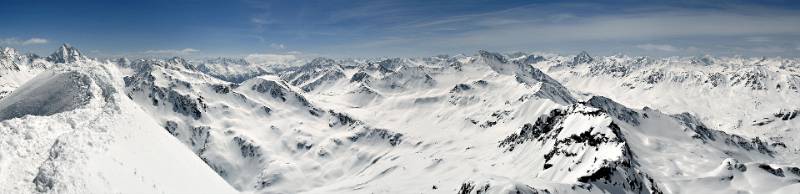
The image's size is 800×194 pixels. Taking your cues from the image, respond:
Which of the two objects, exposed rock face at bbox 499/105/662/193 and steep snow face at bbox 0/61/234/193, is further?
exposed rock face at bbox 499/105/662/193

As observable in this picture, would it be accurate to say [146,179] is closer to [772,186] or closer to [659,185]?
[659,185]

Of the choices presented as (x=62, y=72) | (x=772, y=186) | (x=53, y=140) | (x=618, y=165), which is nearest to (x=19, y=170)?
(x=53, y=140)

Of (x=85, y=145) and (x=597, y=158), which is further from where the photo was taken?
(x=597, y=158)

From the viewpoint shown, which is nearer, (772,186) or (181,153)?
(181,153)

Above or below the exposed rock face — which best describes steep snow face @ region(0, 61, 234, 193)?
above

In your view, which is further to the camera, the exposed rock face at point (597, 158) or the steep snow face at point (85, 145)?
the exposed rock face at point (597, 158)

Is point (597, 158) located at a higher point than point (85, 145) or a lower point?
lower

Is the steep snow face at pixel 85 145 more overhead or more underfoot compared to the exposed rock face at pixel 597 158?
more overhead

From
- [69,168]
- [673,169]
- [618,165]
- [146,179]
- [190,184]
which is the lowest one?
[673,169]
